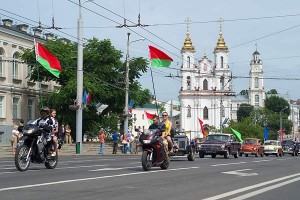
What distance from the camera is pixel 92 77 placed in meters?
51.5

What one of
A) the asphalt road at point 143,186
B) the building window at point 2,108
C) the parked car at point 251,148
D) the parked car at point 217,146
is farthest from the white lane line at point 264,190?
the building window at point 2,108

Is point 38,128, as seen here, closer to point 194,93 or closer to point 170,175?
point 170,175

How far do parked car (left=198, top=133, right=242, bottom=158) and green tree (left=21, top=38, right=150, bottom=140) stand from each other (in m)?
15.8

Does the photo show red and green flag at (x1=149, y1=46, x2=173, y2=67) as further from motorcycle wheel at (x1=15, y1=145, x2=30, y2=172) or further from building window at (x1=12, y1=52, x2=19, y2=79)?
motorcycle wheel at (x1=15, y1=145, x2=30, y2=172)

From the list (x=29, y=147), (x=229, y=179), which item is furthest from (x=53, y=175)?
(x=229, y=179)

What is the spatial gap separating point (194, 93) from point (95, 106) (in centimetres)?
8750

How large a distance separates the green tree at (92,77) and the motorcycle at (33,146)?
32044mm

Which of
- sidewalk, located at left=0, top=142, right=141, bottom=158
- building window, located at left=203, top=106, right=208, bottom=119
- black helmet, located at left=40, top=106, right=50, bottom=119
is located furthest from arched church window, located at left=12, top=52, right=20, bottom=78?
building window, located at left=203, top=106, right=208, bottom=119

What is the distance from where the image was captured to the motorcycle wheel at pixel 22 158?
51.2 feet

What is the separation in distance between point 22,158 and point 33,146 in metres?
0.48

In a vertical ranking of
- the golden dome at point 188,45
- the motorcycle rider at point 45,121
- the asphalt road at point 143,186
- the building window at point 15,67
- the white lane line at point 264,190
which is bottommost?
the white lane line at point 264,190

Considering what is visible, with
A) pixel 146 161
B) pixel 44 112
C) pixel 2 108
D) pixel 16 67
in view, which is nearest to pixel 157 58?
pixel 2 108

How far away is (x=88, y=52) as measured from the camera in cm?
5269

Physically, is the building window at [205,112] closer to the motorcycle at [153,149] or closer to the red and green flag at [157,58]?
the red and green flag at [157,58]
